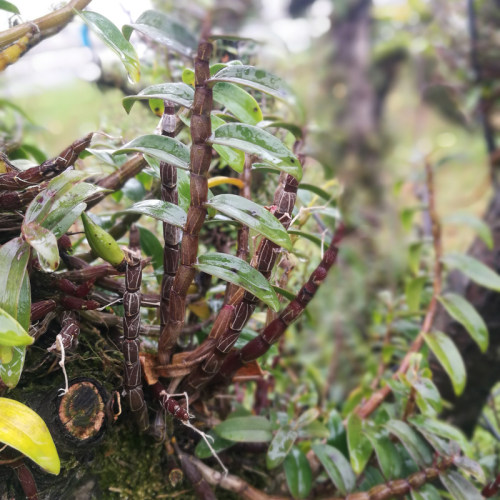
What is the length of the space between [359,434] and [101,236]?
0.45m

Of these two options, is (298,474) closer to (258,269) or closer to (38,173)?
(258,269)

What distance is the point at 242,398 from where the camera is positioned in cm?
86

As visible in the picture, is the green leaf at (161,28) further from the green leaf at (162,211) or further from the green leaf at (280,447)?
the green leaf at (280,447)

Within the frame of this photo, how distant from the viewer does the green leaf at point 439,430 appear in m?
0.63

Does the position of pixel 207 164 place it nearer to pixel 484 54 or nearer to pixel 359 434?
pixel 359 434

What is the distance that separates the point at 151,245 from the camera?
2.08 feet

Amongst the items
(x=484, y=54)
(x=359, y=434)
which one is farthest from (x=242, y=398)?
(x=484, y=54)

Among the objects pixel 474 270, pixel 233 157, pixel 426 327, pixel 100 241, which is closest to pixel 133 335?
pixel 100 241

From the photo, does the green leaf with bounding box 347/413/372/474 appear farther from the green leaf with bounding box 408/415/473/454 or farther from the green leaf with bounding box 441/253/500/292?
the green leaf with bounding box 441/253/500/292

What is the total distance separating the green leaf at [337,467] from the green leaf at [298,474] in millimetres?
23

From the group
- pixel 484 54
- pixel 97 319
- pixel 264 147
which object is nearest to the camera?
pixel 264 147

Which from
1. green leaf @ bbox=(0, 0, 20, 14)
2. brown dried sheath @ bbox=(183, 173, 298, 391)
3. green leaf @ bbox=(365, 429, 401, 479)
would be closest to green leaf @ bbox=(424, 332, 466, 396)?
green leaf @ bbox=(365, 429, 401, 479)

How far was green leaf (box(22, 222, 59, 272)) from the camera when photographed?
1.20ft

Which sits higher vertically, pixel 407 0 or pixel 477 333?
pixel 407 0
